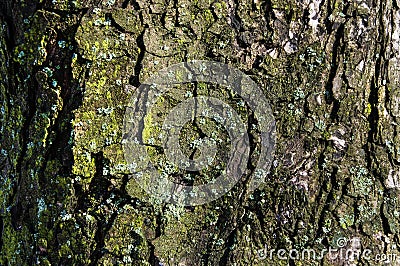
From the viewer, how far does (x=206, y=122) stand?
1.44 meters

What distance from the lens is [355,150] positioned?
146 centimetres

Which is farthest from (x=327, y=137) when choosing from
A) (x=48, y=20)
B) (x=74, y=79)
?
(x=48, y=20)

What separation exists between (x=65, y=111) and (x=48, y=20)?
25cm

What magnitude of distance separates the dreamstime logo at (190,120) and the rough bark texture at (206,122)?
2 centimetres

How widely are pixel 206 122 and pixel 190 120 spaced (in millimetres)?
46

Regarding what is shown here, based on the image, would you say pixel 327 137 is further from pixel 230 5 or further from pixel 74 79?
pixel 74 79
